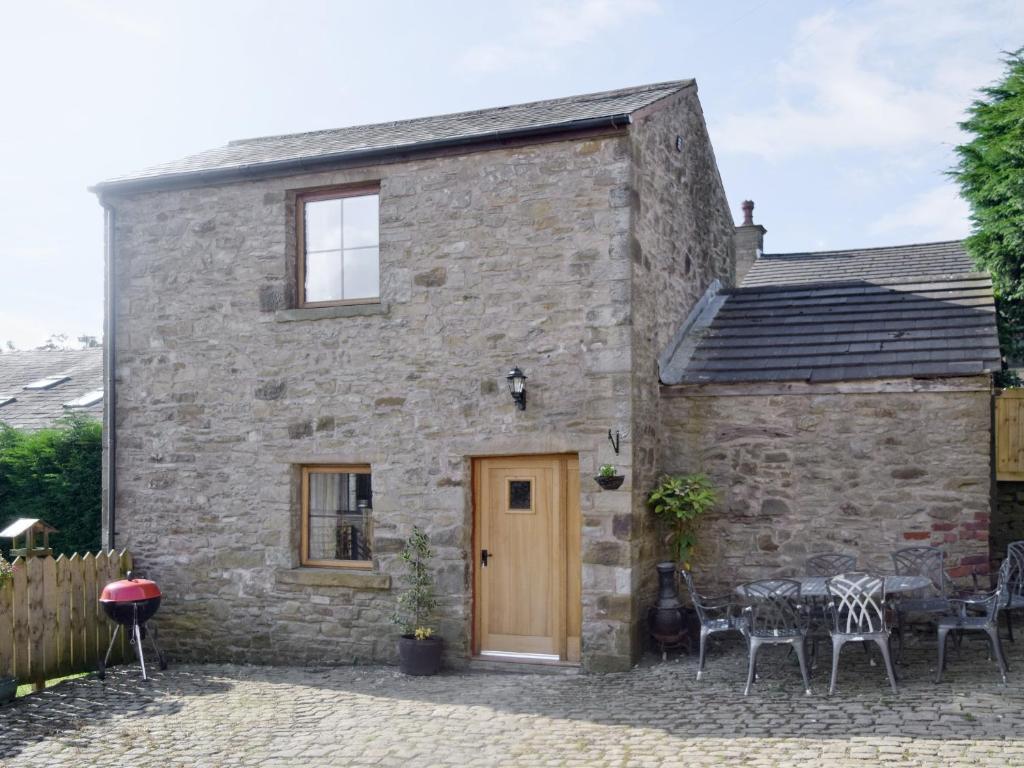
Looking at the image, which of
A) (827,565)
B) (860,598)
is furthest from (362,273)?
(860,598)

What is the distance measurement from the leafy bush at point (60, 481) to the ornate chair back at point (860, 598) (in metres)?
9.43

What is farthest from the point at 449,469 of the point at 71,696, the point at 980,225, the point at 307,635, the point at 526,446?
the point at 980,225

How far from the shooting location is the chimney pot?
1861 cm

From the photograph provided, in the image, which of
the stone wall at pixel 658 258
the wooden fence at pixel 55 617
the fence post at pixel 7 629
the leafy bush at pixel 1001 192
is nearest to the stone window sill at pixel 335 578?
the wooden fence at pixel 55 617

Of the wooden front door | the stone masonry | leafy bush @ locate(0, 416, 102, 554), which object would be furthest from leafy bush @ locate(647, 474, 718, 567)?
leafy bush @ locate(0, 416, 102, 554)

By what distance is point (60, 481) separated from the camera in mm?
12898

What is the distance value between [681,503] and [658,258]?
8.34 feet

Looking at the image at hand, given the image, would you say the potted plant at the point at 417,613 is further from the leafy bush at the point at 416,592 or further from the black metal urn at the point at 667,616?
the black metal urn at the point at 667,616

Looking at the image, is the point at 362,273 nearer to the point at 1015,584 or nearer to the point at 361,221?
the point at 361,221

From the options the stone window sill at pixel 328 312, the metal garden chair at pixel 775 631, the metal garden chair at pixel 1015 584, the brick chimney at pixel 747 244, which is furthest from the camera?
the brick chimney at pixel 747 244

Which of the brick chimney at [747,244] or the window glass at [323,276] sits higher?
the brick chimney at [747,244]

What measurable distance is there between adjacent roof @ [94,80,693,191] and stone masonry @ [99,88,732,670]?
206 mm

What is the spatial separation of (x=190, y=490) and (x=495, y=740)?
5096 millimetres

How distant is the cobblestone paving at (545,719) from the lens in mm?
6172
